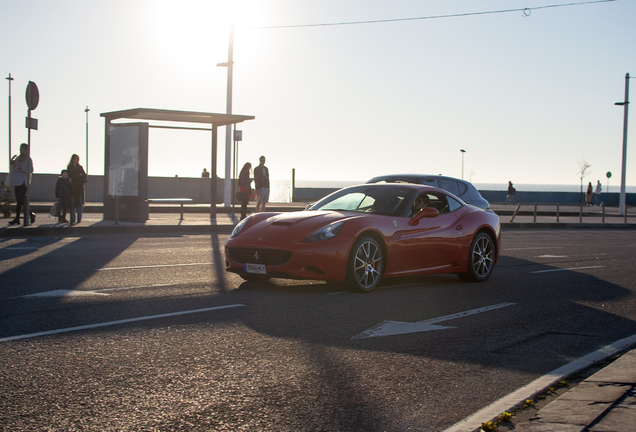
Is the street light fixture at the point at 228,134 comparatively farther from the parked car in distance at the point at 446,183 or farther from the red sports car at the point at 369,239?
the red sports car at the point at 369,239

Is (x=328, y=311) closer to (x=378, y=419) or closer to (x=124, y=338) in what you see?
(x=124, y=338)

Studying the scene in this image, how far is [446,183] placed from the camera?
42.2 ft

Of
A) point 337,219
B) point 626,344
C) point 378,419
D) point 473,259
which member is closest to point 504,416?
point 378,419

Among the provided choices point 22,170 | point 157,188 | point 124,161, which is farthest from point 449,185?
point 157,188

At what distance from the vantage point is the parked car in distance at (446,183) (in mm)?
12547

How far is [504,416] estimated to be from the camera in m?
3.37

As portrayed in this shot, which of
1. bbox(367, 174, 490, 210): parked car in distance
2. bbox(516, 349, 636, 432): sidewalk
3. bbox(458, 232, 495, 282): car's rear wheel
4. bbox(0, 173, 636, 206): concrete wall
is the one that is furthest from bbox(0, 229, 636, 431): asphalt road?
bbox(0, 173, 636, 206): concrete wall

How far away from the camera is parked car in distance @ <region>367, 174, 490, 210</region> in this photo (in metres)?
12.5

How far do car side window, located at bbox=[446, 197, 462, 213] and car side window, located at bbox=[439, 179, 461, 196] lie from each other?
3.70 m

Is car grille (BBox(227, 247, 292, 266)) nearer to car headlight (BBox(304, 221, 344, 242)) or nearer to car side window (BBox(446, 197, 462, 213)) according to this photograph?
car headlight (BBox(304, 221, 344, 242))

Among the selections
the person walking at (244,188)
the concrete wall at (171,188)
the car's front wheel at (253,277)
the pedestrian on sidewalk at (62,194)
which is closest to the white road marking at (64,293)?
the car's front wheel at (253,277)

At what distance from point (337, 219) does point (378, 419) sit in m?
4.26

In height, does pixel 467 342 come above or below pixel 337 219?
below

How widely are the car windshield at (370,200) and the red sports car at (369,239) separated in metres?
0.01
